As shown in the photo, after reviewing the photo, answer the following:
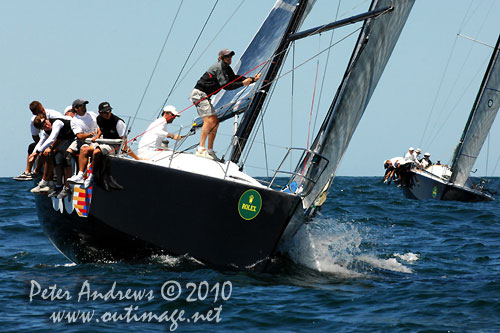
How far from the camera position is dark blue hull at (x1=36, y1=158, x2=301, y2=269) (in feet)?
27.3

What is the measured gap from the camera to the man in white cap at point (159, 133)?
374 inches

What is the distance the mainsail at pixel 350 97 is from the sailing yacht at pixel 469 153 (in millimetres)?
17707

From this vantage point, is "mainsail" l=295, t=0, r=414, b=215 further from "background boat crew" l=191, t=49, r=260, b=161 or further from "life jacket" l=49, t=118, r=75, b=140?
"life jacket" l=49, t=118, r=75, b=140

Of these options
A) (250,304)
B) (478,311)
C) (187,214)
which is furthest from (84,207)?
(478,311)

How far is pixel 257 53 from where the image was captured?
11.6 metres

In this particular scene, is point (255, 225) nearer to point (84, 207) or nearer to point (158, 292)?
point (158, 292)

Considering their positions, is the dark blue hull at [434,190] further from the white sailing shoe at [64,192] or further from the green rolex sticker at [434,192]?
the white sailing shoe at [64,192]

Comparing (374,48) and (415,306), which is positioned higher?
(374,48)

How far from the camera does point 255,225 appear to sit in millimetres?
8367

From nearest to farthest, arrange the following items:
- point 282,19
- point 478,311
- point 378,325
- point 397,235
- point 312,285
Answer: point 378,325 → point 478,311 → point 312,285 → point 282,19 → point 397,235

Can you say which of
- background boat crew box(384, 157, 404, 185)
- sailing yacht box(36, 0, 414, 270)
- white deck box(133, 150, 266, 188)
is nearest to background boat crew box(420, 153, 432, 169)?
background boat crew box(384, 157, 404, 185)

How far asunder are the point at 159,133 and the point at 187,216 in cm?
155

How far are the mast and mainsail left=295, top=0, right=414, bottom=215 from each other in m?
0.95

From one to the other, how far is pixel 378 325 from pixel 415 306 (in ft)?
2.96
